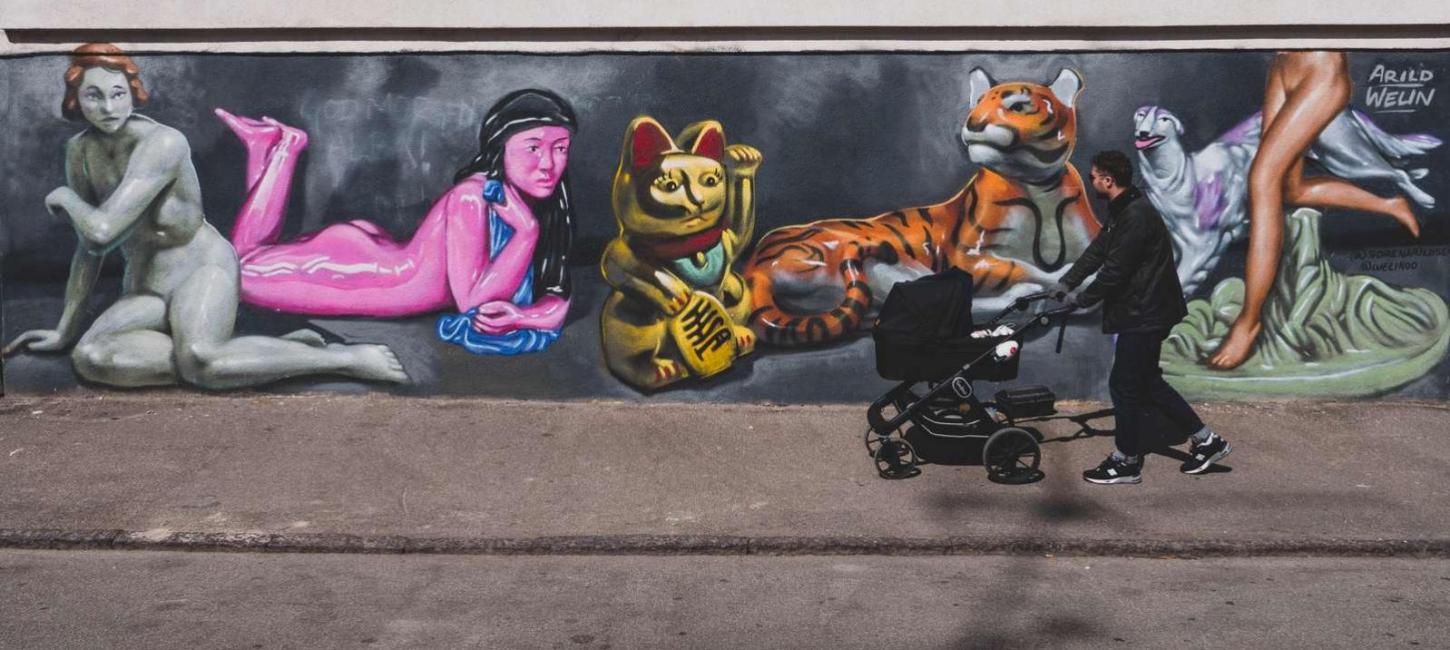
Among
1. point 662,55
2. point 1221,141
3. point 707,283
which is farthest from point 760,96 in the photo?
point 1221,141

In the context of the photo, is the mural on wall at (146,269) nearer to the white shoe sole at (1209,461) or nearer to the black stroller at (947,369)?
the black stroller at (947,369)

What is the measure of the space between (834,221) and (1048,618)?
11.8ft

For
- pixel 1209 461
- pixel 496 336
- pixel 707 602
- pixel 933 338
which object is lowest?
pixel 707 602

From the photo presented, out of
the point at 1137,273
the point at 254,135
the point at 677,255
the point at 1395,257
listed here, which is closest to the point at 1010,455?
the point at 1137,273

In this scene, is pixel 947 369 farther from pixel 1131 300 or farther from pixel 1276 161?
pixel 1276 161

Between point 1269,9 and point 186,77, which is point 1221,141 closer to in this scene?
point 1269,9

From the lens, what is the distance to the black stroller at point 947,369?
759 centimetres

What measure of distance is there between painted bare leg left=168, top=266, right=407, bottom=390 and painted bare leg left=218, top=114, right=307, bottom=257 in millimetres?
343

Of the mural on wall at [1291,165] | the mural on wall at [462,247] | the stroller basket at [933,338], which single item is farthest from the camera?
the mural on wall at [462,247]

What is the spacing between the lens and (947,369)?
764 centimetres

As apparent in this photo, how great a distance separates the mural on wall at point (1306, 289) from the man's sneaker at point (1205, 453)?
130 cm

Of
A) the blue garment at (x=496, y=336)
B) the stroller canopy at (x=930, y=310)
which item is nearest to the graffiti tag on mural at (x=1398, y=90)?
the stroller canopy at (x=930, y=310)

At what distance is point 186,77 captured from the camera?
29.3 feet

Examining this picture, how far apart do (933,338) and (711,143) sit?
6.92 feet
